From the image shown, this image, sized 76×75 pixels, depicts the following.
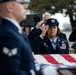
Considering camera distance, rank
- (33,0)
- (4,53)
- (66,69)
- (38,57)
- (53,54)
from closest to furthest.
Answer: (4,53)
(66,69)
(38,57)
(53,54)
(33,0)

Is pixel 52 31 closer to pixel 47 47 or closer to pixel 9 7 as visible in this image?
pixel 47 47

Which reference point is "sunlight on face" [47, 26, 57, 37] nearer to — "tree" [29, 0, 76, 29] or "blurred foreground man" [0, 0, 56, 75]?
"blurred foreground man" [0, 0, 56, 75]

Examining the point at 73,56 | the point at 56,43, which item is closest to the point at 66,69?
the point at 73,56

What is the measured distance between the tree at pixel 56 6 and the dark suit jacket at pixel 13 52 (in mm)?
33792

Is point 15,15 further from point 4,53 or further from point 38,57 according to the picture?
point 38,57

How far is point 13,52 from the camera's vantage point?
7.16 ft

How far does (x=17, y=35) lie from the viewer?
226 centimetres

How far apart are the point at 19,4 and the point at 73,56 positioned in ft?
6.12

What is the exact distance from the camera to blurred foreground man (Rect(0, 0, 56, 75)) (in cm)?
218

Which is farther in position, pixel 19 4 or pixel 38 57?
pixel 38 57

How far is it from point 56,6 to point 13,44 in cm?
3556

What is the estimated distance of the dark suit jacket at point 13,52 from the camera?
7.14ft

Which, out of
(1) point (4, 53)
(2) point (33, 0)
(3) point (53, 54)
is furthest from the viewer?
(2) point (33, 0)

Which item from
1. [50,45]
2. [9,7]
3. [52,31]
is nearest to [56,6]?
[52,31]
